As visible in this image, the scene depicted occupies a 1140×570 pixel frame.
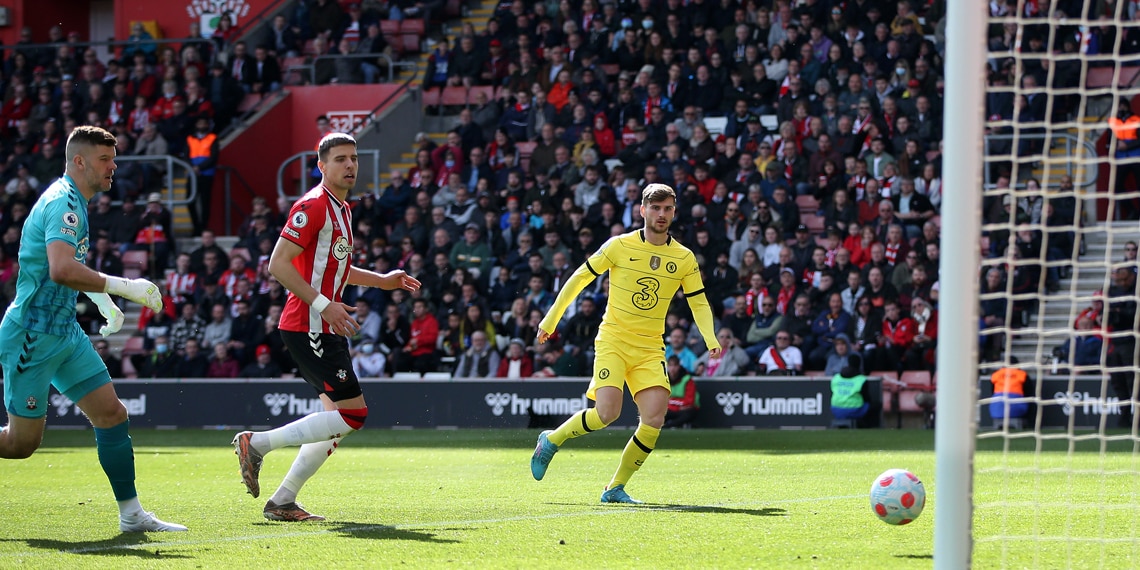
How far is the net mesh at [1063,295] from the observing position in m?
8.83

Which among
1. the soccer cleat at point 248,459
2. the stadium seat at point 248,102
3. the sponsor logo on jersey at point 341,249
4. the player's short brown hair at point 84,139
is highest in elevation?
the stadium seat at point 248,102

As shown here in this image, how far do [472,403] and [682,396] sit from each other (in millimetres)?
2827

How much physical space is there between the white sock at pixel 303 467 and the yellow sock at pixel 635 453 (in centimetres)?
202

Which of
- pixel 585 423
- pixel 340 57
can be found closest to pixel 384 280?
pixel 585 423

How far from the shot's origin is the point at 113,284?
6.57 m

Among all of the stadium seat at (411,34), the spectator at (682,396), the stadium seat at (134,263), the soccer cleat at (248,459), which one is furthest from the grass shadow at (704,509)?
the stadium seat at (411,34)

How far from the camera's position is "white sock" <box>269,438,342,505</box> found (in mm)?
7652

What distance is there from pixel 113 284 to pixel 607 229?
1385 cm

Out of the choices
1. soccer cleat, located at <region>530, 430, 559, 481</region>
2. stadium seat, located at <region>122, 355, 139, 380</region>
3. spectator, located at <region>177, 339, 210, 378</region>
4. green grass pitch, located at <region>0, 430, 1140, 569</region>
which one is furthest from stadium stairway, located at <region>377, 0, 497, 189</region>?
soccer cleat, located at <region>530, 430, 559, 481</region>

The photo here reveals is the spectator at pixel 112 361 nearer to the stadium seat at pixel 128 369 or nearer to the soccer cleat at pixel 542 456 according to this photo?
the stadium seat at pixel 128 369

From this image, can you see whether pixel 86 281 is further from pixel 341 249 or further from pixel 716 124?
pixel 716 124

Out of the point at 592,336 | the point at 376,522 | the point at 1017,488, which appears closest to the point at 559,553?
the point at 376,522

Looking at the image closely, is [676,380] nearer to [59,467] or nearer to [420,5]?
[59,467]

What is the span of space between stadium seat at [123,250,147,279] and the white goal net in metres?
13.4
